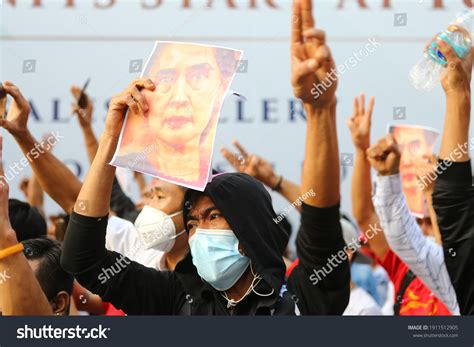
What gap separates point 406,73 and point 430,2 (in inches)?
16.9

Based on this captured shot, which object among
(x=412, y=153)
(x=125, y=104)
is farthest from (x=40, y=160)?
(x=412, y=153)

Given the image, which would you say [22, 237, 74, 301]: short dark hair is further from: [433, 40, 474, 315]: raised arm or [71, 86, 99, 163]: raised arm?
[71, 86, 99, 163]: raised arm

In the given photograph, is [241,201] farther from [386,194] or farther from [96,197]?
[386,194]

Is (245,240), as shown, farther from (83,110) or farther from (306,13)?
(83,110)

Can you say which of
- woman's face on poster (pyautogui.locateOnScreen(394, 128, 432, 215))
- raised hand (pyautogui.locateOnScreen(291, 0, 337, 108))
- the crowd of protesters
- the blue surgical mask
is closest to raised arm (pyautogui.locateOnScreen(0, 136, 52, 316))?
the crowd of protesters

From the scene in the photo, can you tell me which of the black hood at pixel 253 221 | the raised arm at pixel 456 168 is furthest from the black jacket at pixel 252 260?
the raised arm at pixel 456 168


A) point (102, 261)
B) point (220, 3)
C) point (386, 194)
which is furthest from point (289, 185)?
point (102, 261)

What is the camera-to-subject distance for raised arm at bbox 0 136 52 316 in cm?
222

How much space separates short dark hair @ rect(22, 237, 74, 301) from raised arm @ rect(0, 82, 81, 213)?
31cm

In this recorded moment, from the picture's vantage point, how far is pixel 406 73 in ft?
14.5

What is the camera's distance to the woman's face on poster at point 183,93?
7.75 ft

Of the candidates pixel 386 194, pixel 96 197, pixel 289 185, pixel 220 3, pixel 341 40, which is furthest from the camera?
pixel 341 40

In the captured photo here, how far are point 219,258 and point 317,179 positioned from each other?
318 mm

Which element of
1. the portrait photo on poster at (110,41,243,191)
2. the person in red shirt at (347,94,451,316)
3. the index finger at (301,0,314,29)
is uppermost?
the index finger at (301,0,314,29)
